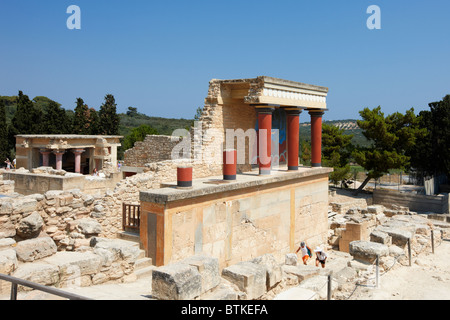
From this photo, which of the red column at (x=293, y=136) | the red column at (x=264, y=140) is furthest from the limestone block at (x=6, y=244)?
the red column at (x=293, y=136)

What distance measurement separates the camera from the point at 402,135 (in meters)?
27.1

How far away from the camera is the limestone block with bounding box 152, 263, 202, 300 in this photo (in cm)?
507

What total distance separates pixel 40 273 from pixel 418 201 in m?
23.0

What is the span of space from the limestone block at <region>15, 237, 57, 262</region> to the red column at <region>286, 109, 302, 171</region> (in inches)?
318

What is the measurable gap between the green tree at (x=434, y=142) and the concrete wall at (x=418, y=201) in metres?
6.78

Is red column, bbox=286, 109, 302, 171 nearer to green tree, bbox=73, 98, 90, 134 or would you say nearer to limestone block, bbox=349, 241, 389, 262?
limestone block, bbox=349, 241, 389, 262

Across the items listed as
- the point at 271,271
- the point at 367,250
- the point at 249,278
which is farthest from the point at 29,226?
the point at 367,250

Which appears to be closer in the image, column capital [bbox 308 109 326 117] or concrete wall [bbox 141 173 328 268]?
concrete wall [bbox 141 173 328 268]

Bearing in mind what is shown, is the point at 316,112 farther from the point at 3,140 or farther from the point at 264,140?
the point at 3,140

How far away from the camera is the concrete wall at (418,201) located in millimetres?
22922

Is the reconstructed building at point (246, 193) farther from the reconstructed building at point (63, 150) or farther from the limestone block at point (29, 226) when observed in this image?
the reconstructed building at point (63, 150)

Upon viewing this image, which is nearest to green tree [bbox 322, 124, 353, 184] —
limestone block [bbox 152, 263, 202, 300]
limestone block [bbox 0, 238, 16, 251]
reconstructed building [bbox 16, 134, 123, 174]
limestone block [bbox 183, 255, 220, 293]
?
reconstructed building [bbox 16, 134, 123, 174]

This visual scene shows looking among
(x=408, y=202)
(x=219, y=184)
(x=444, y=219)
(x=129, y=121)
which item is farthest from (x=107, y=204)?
(x=129, y=121)
